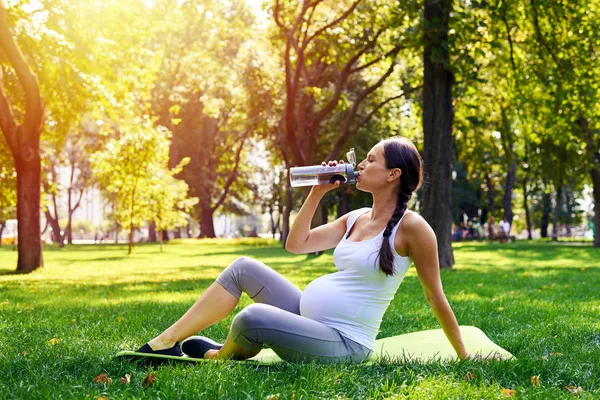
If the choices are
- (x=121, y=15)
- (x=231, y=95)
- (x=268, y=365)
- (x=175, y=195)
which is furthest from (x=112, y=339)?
(x=175, y=195)

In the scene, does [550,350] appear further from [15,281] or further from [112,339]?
[15,281]

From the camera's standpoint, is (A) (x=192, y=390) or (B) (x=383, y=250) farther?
(B) (x=383, y=250)

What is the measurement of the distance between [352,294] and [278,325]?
524 millimetres

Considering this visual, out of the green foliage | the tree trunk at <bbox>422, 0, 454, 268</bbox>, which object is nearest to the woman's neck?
the tree trunk at <bbox>422, 0, 454, 268</bbox>

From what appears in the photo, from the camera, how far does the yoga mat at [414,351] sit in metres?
4.67

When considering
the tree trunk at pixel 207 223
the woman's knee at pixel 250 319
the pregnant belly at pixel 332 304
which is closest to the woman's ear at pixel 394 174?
the pregnant belly at pixel 332 304

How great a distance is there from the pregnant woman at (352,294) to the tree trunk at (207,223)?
151ft

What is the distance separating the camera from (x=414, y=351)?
5.29 metres

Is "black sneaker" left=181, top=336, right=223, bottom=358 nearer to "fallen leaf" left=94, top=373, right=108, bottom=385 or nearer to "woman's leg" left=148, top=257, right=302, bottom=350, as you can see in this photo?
"woman's leg" left=148, top=257, right=302, bottom=350

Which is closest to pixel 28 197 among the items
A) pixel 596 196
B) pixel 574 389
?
pixel 574 389

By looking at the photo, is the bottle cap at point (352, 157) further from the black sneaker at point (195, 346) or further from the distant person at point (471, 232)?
the distant person at point (471, 232)

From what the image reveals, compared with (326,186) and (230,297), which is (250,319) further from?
(326,186)

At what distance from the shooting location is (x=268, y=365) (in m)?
4.59

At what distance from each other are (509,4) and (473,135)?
311 inches
